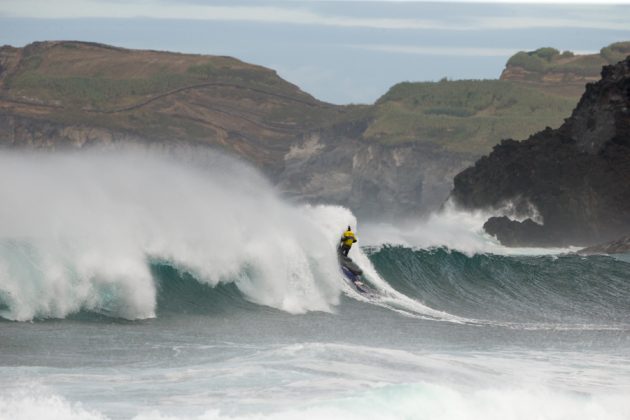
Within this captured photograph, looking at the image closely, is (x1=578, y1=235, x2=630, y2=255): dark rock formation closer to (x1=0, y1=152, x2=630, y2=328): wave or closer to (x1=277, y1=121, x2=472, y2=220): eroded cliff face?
(x1=0, y1=152, x2=630, y2=328): wave

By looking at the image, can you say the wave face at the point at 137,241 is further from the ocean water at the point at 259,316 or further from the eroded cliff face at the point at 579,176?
the eroded cliff face at the point at 579,176

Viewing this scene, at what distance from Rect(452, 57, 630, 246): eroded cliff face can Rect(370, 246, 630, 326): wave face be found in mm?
24659

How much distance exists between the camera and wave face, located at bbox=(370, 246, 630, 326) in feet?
111

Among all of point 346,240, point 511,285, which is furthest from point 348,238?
point 511,285

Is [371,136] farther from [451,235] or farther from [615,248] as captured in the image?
[615,248]

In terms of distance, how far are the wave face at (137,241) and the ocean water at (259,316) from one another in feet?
0.19

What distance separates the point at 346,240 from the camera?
3303 centimetres

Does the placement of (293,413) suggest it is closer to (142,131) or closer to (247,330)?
(247,330)

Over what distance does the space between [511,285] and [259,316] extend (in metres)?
11.4

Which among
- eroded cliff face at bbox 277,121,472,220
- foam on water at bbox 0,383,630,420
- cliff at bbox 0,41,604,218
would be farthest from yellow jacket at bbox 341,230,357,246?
eroded cliff face at bbox 277,121,472,220

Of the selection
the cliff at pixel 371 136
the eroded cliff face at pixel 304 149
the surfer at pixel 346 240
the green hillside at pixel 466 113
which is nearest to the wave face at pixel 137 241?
the surfer at pixel 346 240

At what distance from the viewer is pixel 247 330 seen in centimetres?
2745

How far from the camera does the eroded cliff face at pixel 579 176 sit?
226 ft

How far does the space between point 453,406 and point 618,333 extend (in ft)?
34.8
